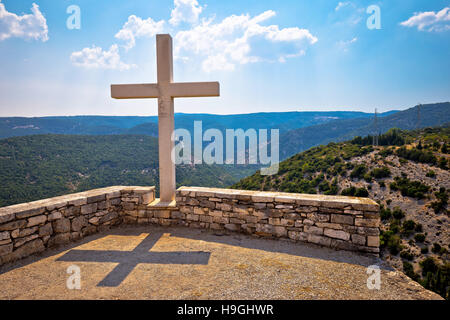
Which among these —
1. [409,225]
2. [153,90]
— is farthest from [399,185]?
[153,90]

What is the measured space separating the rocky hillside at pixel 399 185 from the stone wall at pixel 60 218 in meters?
12.1

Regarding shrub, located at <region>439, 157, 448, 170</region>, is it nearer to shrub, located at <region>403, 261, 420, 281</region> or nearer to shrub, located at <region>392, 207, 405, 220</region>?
shrub, located at <region>392, 207, 405, 220</region>

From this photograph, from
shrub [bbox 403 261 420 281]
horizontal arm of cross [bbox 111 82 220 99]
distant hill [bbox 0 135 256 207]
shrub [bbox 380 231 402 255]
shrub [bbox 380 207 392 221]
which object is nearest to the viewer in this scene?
horizontal arm of cross [bbox 111 82 220 99]

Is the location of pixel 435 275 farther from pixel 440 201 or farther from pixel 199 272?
pixel 199 272

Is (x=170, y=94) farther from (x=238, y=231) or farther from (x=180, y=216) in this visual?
(x=238, y=231)

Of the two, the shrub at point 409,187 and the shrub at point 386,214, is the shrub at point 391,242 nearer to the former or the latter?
the shrub at point 386,214

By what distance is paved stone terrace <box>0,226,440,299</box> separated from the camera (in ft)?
8.28

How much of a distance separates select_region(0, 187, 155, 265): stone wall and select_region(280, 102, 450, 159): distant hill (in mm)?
52015

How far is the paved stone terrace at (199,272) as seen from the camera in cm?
252

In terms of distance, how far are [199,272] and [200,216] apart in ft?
5.11

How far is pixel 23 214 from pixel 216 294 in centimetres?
288

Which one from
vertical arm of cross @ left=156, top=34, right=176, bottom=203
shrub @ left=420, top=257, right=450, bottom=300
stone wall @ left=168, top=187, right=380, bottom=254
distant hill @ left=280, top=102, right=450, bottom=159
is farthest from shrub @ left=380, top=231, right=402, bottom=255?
distant hill @ left=280, top=102, right=450, bottom=159

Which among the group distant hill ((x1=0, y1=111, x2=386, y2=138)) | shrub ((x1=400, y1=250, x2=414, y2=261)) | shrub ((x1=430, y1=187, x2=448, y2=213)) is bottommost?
shrub ((x1=400, y1=250, x2=414, y2=261))
